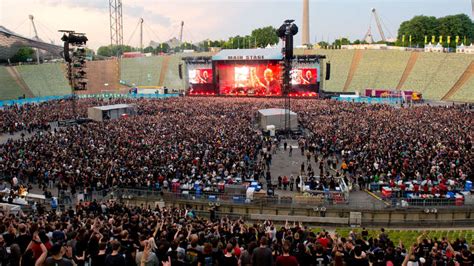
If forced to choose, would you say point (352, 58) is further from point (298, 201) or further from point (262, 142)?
point (298, 201)

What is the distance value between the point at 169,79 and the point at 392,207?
219ft

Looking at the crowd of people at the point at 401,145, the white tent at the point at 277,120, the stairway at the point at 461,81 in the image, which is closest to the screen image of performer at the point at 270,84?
the crowd of people at the point at 401,145

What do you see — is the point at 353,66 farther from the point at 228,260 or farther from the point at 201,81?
the point at 228,260

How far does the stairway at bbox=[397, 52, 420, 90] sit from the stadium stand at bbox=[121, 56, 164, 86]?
42516mm

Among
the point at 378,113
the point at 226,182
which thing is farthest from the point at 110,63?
the point at 226,182

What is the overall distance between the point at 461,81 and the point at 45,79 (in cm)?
6388

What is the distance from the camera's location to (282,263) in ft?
19.4

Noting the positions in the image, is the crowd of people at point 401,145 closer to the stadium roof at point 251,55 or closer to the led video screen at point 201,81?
the stadium roof at point 251,55

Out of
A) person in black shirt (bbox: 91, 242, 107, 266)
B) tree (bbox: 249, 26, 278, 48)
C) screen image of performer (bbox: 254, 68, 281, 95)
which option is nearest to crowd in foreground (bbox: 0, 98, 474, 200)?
person in black shirt (bbox: 91, 242, 107, 266)

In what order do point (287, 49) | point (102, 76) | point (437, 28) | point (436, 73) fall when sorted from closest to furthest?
1. point (287, 49)
2. point (436, 73)
3. point (102, 76)
4. point (437, 28)

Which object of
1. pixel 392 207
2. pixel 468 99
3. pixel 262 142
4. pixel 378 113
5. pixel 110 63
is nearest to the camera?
pixel 392 207

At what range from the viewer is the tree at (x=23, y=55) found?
8219cm

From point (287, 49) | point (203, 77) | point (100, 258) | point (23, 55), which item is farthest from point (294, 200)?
point (23, 55)

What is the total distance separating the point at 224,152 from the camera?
24.5m
